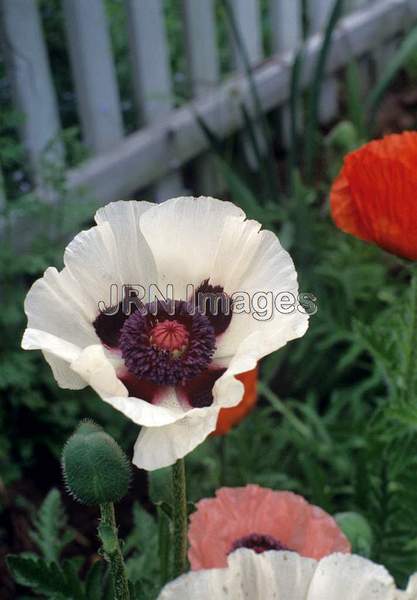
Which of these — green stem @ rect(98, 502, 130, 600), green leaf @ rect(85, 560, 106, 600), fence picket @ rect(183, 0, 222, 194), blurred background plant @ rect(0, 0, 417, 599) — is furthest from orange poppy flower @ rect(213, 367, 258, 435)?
fence picket @ rect(183, 0, 222, 194)

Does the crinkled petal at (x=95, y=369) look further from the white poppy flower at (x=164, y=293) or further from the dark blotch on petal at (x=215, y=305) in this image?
the dark blotch on petal at (x=215, y=305)

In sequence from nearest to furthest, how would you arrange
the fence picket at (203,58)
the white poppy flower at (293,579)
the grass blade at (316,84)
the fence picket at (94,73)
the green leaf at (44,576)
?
the white poppy flower at (293,579) → the green leaf at (44,576) → the fence picket at (94,73) → the grass blade at (316,84) → the fence picket at (203,58)

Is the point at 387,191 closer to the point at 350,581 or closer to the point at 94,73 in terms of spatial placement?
the point at 350,581

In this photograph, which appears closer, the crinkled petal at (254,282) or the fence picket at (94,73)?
the crinkled petal at (254,282)

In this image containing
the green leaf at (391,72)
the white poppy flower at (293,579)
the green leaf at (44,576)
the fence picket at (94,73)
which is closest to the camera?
the white poppy flower at (293,579)

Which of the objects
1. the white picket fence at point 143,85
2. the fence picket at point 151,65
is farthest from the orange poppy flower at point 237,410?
the fence picket at point 151,65

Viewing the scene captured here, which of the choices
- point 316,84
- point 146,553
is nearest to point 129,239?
point 146,553

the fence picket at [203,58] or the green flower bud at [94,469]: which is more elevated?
the green flower bud at [94,469]

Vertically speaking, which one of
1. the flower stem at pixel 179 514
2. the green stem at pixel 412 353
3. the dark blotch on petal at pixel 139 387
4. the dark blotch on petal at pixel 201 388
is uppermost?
the dark blotch on petal at pixel 139 387
